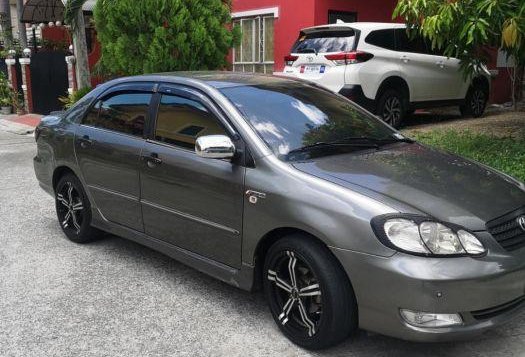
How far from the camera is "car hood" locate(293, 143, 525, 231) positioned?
312 cm

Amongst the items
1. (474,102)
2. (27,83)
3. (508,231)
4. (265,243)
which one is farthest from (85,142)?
(27,83)

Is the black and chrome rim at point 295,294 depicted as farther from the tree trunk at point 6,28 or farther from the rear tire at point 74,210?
the tree trunk at point 6,28

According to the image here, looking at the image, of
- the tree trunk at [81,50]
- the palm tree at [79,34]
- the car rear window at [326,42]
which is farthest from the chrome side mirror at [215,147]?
the tree trunk at [81,50]

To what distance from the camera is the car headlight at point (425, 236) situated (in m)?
2.92

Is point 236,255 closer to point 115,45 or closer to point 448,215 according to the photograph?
point 448,215

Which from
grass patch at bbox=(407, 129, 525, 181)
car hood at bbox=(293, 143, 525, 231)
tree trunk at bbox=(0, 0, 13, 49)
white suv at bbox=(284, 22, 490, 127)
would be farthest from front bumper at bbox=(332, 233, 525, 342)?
tree trunk at bbox=(0, 0, 13, 49)

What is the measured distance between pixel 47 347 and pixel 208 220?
4.05 feet

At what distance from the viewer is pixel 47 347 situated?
3.47 meters

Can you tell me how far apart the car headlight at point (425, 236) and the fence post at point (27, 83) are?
16280 mm

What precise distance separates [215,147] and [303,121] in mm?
757

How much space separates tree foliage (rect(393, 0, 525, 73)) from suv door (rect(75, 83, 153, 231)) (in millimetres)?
3335

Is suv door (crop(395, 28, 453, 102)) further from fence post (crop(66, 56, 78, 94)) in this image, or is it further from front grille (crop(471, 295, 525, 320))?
fence post (crop(66, 56, 78, 94))

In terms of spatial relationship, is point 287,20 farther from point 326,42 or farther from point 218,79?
point 218,79

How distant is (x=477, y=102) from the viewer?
1130 cm
